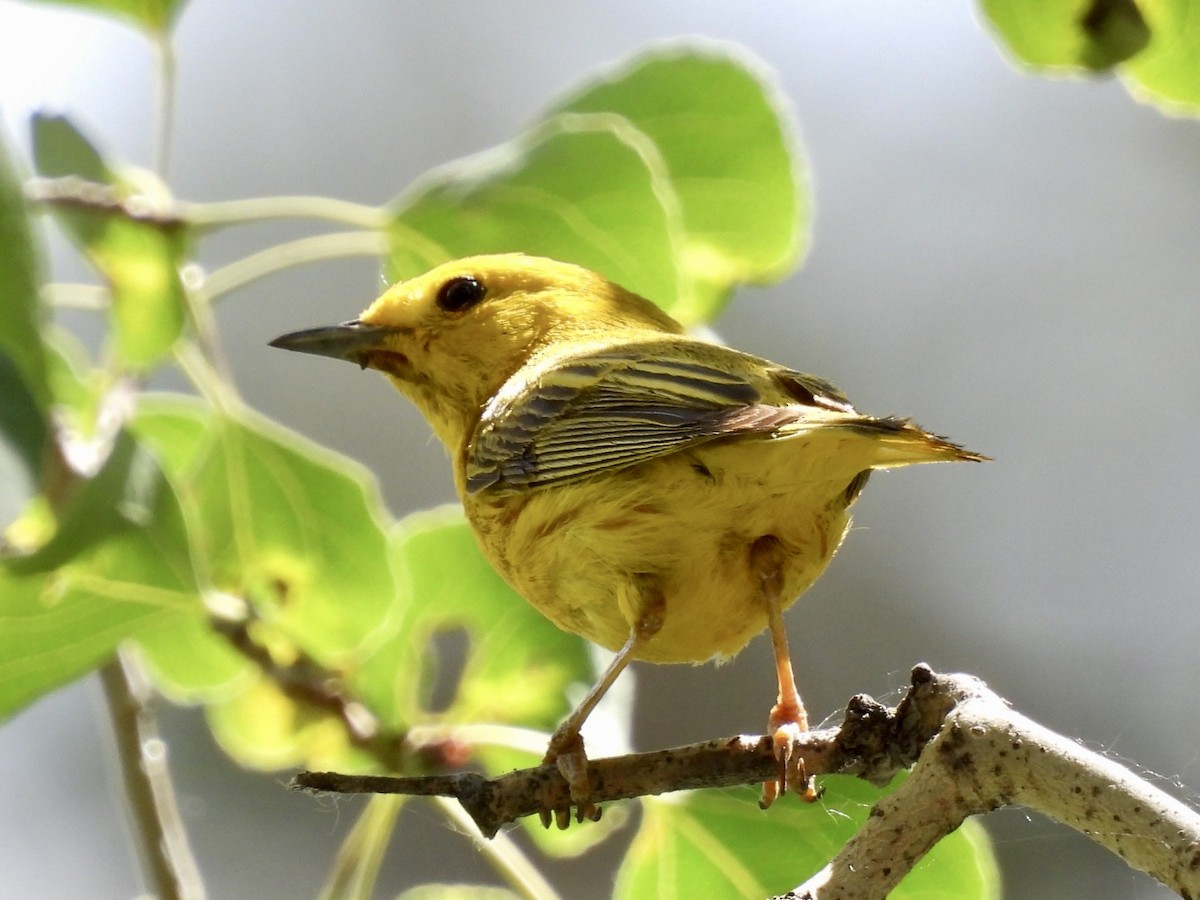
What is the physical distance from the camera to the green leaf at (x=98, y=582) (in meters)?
1.22

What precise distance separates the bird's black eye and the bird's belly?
0.47 m

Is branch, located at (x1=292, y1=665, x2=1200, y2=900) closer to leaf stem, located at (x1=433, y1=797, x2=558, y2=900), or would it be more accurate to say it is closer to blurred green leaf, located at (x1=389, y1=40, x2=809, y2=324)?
leaf stem, located at (x1=433, y1=797, x2=558, y2=900)

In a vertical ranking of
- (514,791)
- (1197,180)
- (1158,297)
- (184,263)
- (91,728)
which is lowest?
(91,728)

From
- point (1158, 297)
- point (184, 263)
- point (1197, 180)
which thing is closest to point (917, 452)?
point (184, 263)

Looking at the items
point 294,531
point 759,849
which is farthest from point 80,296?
point 759,849

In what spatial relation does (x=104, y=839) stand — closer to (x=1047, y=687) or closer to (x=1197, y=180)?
(x=1047, y=687)

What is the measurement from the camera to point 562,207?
144 centimetres

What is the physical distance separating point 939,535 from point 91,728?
2449 millimetres

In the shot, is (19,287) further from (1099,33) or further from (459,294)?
(1099,33)

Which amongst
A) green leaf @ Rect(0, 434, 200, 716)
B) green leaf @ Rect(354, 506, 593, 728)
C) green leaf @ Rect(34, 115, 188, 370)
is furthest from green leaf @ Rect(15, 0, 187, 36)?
green leaf @ Rect(354, 506, 593, 728)

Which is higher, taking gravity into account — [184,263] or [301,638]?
[184,263]

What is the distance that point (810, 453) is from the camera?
108 cm

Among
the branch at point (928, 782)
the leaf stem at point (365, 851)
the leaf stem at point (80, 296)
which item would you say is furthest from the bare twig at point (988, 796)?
the leaf stem at point (80, 296)

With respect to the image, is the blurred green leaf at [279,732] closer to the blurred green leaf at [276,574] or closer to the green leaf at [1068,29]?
the blurred green leaf at [276,574]
